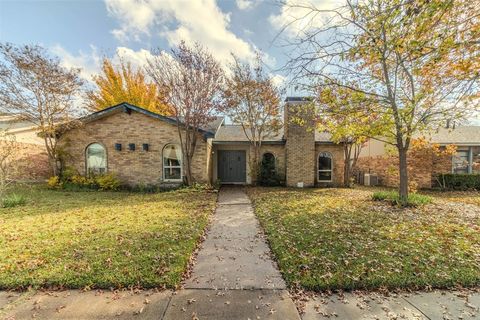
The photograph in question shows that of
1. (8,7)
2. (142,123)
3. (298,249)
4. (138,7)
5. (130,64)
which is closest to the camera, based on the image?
(298,249)

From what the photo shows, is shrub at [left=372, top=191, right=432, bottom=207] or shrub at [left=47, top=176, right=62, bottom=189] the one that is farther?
shrub at [left=47, top=176, right=62, bottom=189]

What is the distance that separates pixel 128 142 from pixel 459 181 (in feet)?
62.1

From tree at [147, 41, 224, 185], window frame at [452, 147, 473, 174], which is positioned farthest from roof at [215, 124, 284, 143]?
window frame at [452, 147, 473, 174]

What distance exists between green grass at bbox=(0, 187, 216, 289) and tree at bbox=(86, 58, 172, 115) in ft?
46.4

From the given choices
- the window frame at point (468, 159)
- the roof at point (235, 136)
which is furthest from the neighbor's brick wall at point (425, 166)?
the roof at point (235, 136)

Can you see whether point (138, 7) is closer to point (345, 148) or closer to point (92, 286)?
point (92, 286)

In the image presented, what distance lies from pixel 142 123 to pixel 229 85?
17.3 ft

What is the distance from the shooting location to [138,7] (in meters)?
8.37

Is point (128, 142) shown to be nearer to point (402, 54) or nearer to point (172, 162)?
point (172, 162)

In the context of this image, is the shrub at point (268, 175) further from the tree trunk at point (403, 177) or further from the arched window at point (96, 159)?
the arched window at point (96, 159)

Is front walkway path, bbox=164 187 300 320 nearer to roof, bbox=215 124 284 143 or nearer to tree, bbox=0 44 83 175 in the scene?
roof, bbox=215 124 284 143

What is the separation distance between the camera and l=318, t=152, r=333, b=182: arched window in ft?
45.0

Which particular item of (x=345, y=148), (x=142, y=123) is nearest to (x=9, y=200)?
(x=142, y=123)

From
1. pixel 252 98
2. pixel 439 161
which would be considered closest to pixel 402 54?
pixel 252 98
